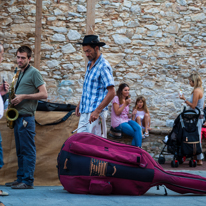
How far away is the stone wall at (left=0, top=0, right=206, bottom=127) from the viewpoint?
7211mm

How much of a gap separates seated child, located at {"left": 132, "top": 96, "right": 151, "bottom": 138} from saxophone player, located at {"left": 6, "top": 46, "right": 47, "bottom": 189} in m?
3.71

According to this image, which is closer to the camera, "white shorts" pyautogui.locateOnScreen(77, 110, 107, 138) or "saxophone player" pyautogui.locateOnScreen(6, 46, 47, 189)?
"white shorts" pyautogui.locateOnScreen(77, 110, 107, 138)

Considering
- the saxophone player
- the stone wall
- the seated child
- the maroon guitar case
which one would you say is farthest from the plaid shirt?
the stone wall

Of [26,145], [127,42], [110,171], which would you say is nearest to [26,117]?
[26,145]

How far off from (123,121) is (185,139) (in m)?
1.26

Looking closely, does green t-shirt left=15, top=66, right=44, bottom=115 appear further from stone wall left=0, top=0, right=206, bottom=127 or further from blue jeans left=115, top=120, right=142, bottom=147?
stone wall left=0, top=0, right=206, bottom=127

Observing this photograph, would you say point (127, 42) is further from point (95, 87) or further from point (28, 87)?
point (95, 87)

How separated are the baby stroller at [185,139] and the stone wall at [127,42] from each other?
1.36 metres

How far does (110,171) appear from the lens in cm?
287

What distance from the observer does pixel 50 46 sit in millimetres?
7270

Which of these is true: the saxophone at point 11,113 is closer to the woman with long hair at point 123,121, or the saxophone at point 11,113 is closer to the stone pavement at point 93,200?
the stone pavement at point 93,200

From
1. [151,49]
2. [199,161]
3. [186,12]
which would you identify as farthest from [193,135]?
[186,12]

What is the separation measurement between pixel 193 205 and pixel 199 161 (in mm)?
3882

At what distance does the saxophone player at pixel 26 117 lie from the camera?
351 centimetres
